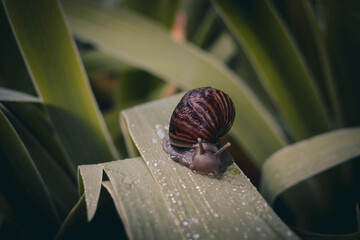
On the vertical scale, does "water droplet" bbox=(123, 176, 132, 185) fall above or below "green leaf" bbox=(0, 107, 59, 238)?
above

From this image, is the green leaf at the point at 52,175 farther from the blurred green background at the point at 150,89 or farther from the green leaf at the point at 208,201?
the green leaf at the point at 208,201

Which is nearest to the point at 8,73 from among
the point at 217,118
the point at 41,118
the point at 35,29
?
the point at 41,118

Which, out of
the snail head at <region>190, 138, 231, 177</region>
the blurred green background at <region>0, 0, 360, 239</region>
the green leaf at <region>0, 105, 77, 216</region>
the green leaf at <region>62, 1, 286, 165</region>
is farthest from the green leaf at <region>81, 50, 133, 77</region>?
the snail head at <region>190, 138, 231, 177</region>

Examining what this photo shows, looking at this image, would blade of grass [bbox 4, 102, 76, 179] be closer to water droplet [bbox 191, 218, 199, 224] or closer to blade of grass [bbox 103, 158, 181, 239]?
blade of grass [bbox 103, 158, 181, 239]

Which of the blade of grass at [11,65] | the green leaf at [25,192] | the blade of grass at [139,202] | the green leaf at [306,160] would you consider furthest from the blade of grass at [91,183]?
the blade of grass at [11,65]

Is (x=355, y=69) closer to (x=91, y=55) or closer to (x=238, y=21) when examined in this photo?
(x=238, y=21)

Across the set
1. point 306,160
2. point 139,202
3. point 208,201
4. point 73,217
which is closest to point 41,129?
point 73,217

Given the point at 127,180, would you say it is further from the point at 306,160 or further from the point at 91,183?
the point at 306,160
